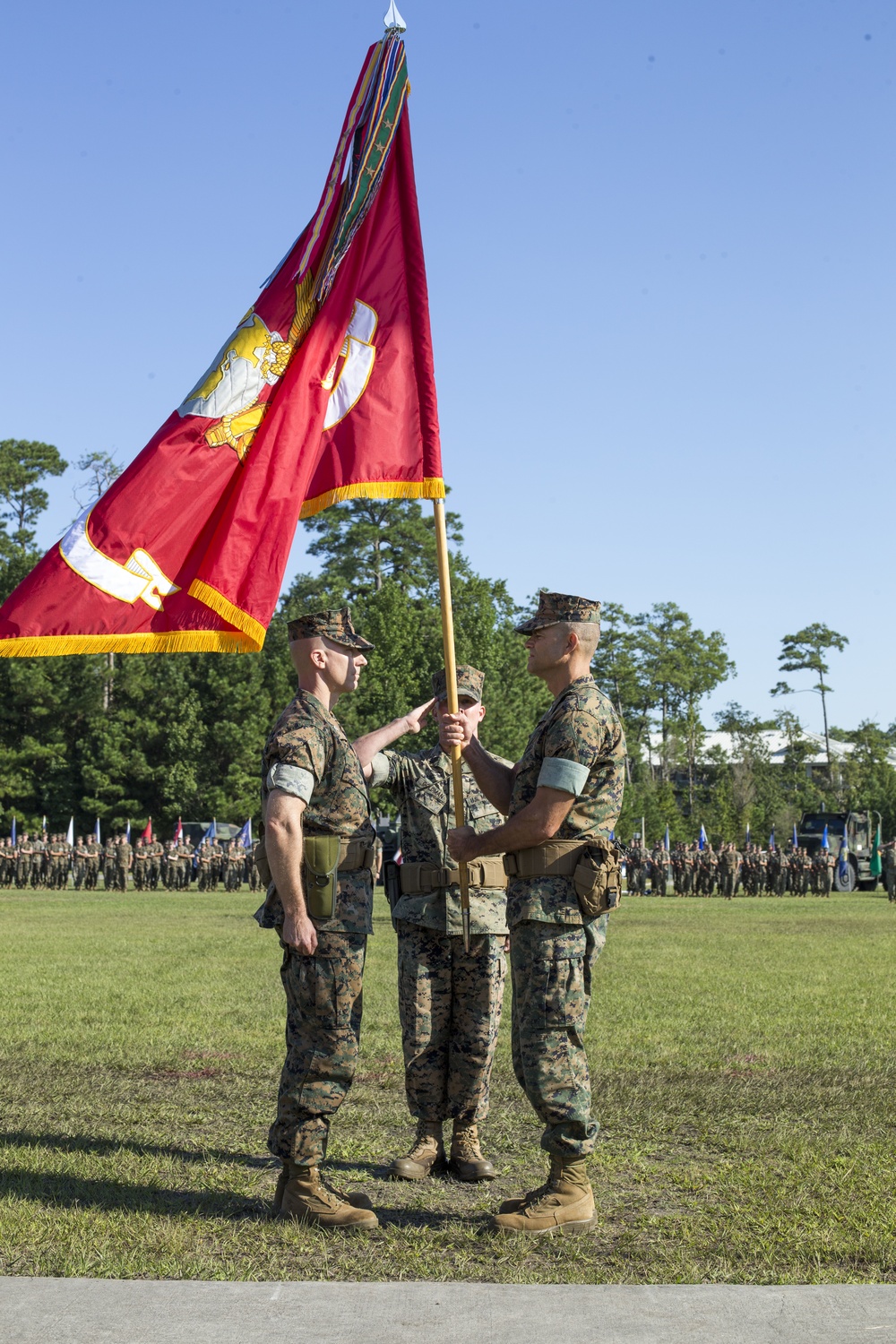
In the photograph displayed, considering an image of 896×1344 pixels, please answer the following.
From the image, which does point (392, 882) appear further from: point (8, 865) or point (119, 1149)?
point (8, 865)

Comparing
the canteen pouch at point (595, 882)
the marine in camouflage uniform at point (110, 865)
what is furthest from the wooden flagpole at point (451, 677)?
the marine in camouflage uniform at point (110, 865)

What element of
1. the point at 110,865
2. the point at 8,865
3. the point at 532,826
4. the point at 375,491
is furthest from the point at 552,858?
the point at 8,865

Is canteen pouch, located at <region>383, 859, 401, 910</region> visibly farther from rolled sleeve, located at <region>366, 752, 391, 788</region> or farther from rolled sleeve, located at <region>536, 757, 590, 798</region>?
rolled sleeve, located at <region>536, 757, 590, 798</region>

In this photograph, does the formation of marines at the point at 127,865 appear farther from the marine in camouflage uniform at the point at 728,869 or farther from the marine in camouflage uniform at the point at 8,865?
the marine in camouflage uniform at the point at 728,869

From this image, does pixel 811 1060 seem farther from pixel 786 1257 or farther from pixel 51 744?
pixel 51 744

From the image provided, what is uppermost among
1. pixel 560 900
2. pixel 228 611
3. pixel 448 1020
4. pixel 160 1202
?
pixel 228 611

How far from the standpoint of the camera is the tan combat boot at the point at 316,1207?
493 centimetres

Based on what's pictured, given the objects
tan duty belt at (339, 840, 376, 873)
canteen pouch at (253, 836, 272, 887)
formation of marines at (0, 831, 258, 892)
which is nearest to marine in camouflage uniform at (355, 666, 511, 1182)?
tan duty belt at (339, 840, 376, 873)

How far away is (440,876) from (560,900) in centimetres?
127

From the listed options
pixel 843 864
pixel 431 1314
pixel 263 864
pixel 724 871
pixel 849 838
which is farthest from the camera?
pixel 849 838

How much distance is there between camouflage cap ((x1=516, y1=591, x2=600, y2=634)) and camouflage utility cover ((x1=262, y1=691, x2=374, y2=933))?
863 millimetres

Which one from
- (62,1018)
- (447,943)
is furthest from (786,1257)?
(62,1018)

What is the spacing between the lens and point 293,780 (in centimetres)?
502

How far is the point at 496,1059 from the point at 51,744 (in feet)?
188
